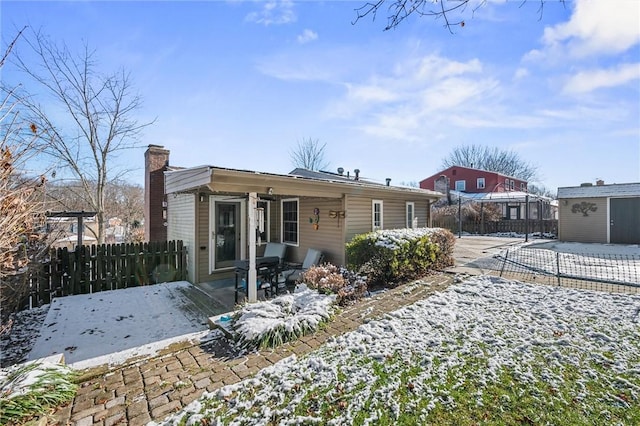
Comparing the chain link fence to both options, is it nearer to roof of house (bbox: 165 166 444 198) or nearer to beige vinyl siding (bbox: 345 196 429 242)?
beige vinyl siding (bbox: 345 196 429 242)

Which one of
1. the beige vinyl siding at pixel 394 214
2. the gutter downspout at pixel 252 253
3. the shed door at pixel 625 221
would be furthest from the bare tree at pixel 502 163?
the gutter downspout at pixel 252 253

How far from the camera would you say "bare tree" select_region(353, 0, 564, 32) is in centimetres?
278

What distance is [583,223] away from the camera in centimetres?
1566

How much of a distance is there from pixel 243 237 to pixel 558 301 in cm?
755

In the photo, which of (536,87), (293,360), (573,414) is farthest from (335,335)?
(536,87)

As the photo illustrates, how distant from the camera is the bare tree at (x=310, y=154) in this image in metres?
30.0

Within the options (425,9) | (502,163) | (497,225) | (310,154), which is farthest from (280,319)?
(502,163)

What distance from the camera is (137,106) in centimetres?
1184

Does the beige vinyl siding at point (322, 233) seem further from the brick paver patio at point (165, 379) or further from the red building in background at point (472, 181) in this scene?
the red building in background at point (472, 181)

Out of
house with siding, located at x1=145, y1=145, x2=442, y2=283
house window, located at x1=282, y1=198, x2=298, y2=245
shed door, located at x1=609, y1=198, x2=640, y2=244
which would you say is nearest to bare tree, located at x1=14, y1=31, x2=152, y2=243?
house with siding, located at x1=145, y1=145, x2=442, y2=283

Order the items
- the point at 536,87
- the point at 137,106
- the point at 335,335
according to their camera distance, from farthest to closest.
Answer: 1. the point at 137,106
2. the point at 536,87
3. the point at 335,335

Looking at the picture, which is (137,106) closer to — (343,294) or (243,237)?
(243,237)

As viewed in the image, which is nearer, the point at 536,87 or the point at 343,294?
the point at 343,294

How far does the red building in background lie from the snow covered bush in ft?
79.9
